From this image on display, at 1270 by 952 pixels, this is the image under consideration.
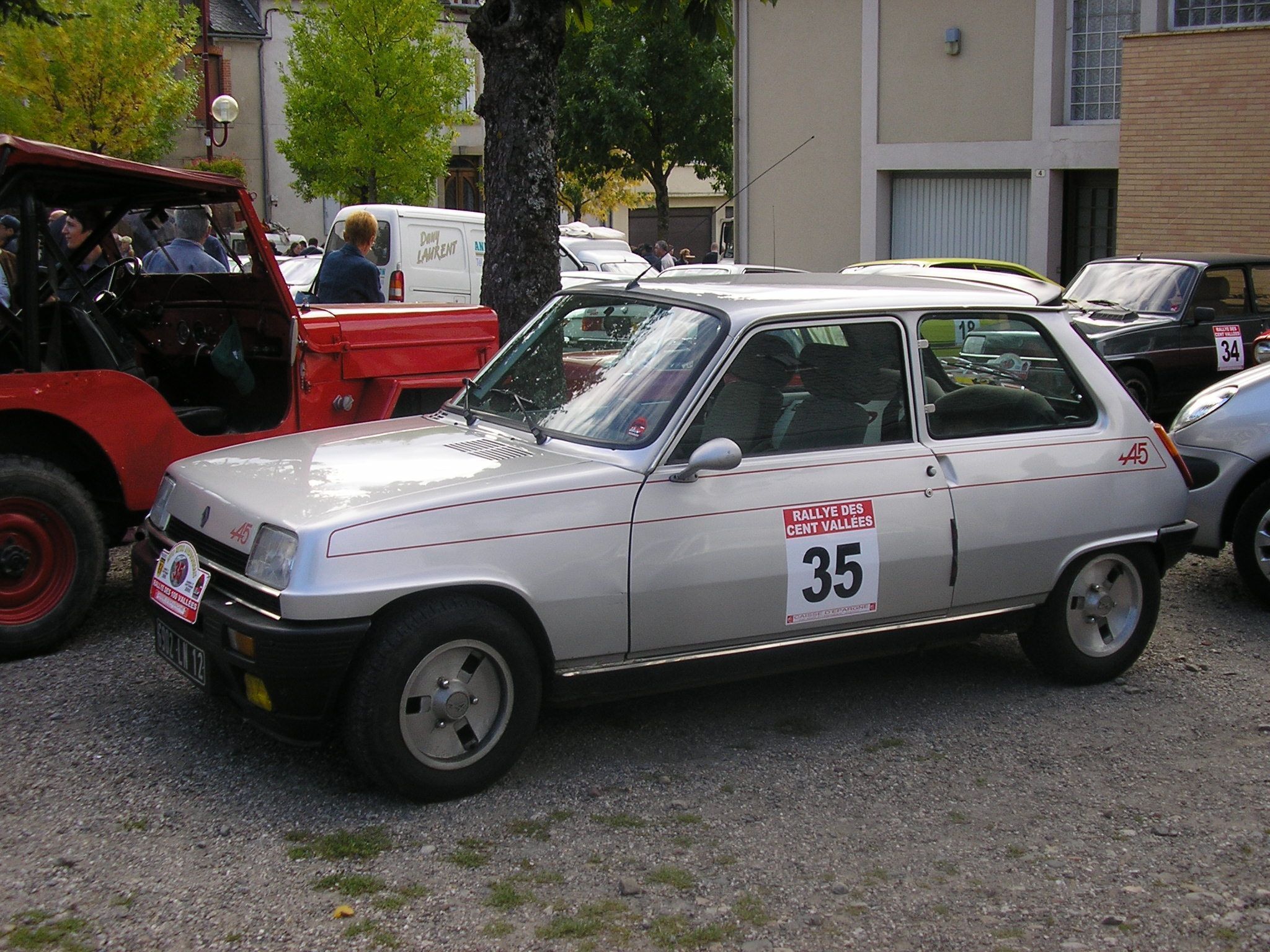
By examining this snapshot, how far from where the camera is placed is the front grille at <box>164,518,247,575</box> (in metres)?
4.36

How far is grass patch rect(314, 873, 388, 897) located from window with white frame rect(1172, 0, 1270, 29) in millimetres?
17750

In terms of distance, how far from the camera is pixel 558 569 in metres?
4.34

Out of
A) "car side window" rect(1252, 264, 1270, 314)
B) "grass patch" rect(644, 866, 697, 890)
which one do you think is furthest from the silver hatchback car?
"car side window" rect(1252, 264, 1270, 314)

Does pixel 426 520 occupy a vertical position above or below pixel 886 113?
A: below

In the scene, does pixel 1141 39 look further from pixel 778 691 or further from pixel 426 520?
pixel 426 520

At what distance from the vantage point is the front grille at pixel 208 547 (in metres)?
4.36

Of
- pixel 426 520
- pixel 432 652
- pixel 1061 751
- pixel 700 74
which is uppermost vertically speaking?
pixel 700 74

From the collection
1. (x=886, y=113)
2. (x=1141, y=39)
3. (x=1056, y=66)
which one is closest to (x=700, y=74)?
(x=886, y=113)

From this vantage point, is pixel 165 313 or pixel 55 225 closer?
pixel 55 225

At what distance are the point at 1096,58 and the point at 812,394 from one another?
17300 millimetres

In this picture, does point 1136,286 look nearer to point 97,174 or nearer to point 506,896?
point 97,174

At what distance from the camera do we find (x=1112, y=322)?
12141mm

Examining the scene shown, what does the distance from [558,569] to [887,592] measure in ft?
4.32

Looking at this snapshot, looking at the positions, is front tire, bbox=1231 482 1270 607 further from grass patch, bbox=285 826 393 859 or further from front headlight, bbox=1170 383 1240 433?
grass patch, bbox=285 826 393 859
